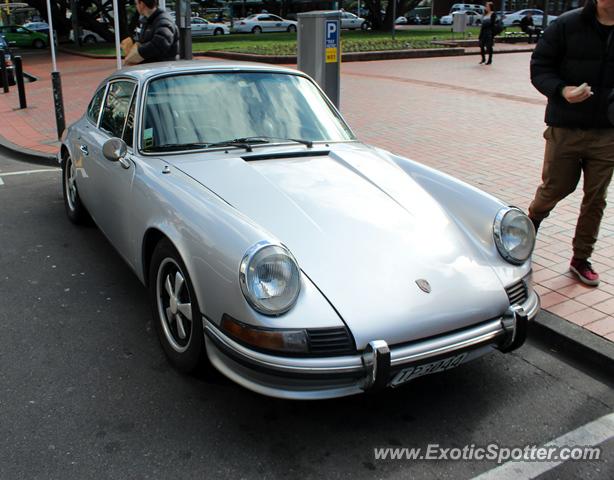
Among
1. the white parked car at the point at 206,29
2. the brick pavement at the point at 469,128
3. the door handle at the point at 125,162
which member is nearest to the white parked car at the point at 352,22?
the white parked car at the point at 206,29

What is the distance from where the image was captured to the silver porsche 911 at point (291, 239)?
98.0 inches

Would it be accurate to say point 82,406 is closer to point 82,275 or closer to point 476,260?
point 82,275

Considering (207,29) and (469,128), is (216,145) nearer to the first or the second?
(469,128)

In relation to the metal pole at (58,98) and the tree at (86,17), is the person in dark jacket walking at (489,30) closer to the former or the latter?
the metal pole at (58,98)

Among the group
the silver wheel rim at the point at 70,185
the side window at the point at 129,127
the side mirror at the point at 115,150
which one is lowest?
the silver wheel rim at the point at 70,185

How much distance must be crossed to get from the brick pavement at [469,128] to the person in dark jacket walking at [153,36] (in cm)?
296

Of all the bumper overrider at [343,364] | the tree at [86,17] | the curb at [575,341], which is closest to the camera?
the bumper overrider at [343,364]

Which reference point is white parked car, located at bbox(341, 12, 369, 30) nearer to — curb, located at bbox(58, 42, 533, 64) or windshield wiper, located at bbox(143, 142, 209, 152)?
curb, located at bbox(58, 42, 533, 64)

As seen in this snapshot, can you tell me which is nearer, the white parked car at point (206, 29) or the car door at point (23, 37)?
the car door at point (23, 37)

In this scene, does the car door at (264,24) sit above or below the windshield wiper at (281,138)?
above

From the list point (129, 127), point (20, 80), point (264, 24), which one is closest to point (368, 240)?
point (129, 127)

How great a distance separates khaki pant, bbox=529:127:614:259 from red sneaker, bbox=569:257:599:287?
0.17 ft

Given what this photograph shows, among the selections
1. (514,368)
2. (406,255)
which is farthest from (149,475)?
(514,368)

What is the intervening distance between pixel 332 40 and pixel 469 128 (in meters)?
3.60
